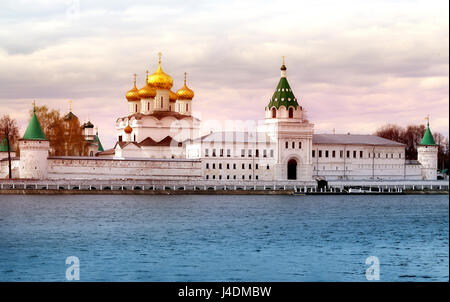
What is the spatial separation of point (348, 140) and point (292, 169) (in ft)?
20.0

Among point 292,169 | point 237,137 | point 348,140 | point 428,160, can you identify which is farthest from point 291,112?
point 428,160

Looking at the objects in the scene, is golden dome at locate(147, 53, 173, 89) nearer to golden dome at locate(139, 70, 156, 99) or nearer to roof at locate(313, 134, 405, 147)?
golden dome at locate(139, 70, 156, 99)

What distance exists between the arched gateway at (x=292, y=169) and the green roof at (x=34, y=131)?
17772 mm

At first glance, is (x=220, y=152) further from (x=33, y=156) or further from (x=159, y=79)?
(x=33, y=156)

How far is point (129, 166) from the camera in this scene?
58.7 m

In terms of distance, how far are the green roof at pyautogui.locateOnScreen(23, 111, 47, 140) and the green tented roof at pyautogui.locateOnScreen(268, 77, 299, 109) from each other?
17.7 meters

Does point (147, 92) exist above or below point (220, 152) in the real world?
above

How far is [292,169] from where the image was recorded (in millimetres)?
63188

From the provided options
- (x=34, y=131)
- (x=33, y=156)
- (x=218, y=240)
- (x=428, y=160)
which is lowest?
(x=218, y=240)

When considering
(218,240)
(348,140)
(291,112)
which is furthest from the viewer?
(348,140)

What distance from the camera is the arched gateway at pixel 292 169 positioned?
62912 millimetres
